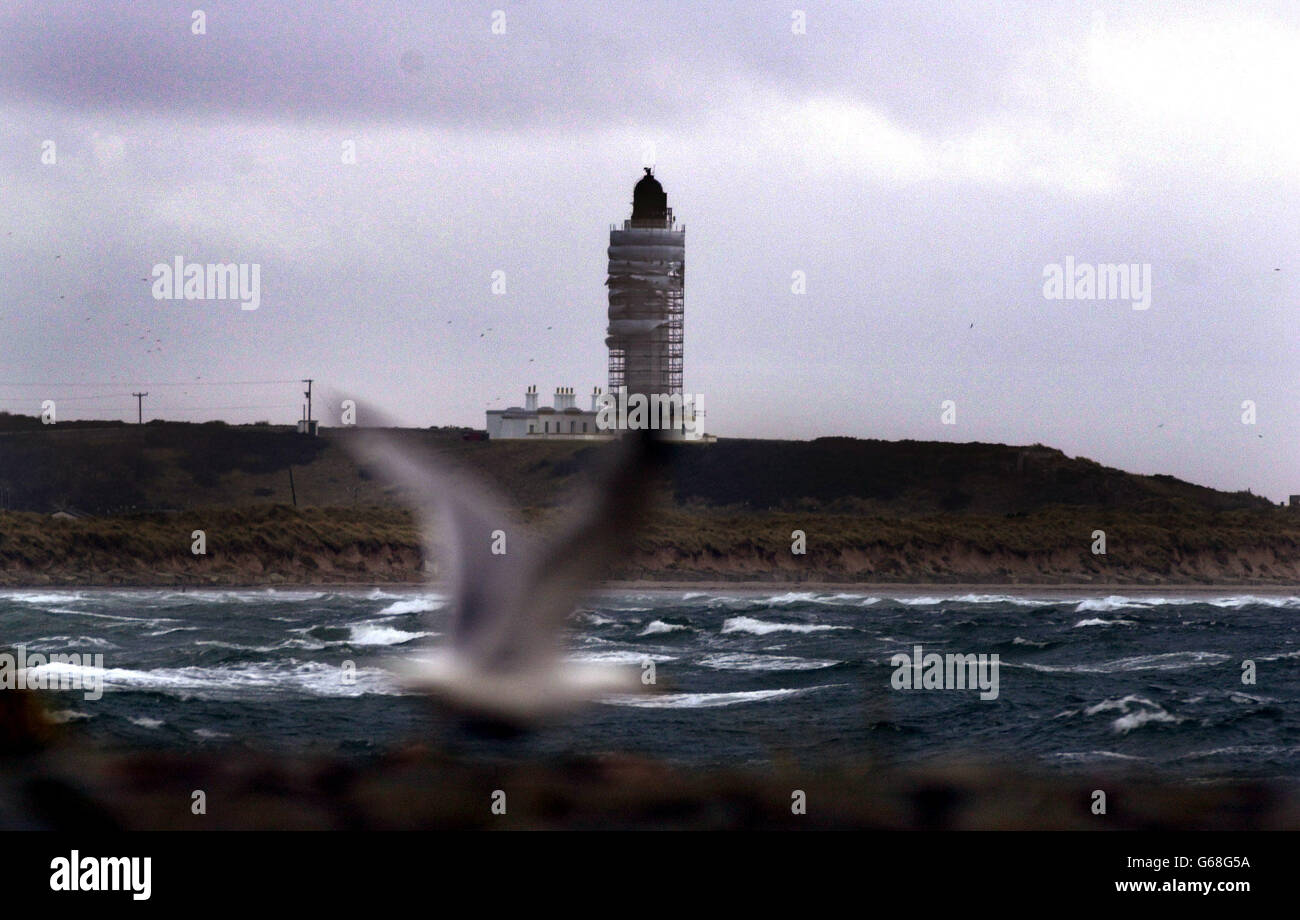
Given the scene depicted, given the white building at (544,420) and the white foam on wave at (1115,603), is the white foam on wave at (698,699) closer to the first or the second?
the white foam on wave at (1115,603)

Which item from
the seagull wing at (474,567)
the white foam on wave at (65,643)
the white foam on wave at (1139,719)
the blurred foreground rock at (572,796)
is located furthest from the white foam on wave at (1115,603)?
the blurred foreground rock at (572,796)

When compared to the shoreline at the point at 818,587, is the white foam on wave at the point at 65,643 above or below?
above

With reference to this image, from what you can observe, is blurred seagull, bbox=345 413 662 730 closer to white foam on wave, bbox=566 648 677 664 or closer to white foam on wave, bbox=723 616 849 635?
white foam on wave, bbox=566 648 677 664

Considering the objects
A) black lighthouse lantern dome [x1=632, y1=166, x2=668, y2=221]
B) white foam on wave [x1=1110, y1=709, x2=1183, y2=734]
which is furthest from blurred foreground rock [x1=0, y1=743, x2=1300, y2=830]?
black lighthouse lantern dome [x1=632, y1=166, x2=668, y2=221]

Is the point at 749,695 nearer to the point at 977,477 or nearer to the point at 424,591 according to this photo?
the point at 424,591
